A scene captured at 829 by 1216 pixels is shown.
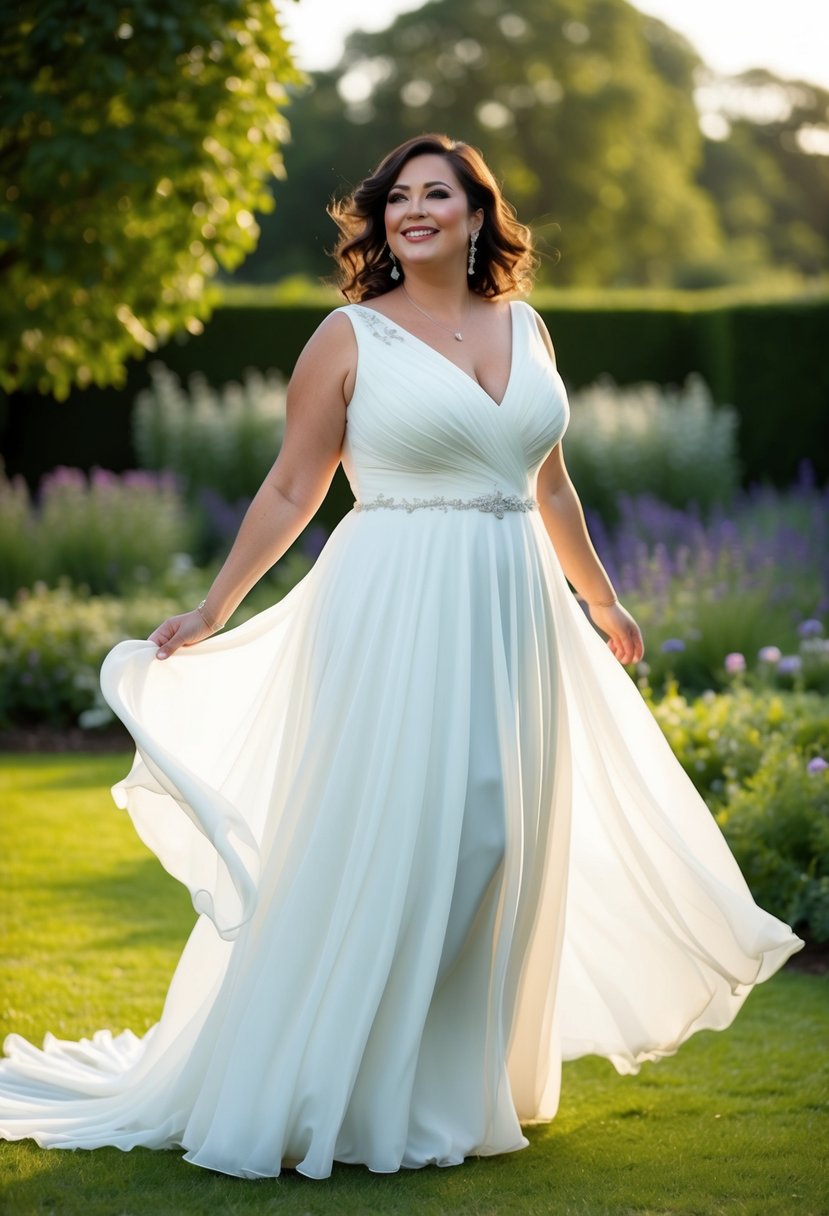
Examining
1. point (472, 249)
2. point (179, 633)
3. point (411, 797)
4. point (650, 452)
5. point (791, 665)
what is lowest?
point (650, 452)

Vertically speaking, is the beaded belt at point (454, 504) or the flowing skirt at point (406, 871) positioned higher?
the beaded belt at point (454, 504)

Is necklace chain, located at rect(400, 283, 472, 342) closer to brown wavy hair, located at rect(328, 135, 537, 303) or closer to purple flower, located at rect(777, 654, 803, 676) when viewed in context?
brown wavy hair, located at rect(328, 135, 537, 303)

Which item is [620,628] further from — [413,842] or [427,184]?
[427,184]

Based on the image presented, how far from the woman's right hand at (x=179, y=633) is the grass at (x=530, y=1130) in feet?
3.49

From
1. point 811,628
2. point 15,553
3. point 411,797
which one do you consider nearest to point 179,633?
point 411,797

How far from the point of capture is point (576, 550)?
11.9 feet

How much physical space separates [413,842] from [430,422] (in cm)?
86

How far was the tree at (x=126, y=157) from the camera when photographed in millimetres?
6074

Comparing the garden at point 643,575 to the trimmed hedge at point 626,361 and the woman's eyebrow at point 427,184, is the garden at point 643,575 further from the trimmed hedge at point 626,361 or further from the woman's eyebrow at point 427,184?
the woman's eyebrow at point 427,184

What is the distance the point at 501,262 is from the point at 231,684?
3.80 ft

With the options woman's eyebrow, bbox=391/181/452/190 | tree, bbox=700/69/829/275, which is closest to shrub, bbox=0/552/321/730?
woman's eyebrow, bbox=391/181/452/190

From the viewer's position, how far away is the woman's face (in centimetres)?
328

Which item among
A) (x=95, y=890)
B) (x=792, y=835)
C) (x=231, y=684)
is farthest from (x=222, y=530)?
(x=231, y=684)

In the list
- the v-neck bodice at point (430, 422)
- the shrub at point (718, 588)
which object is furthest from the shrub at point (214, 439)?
the v-neck bodice at point (430, 422)
